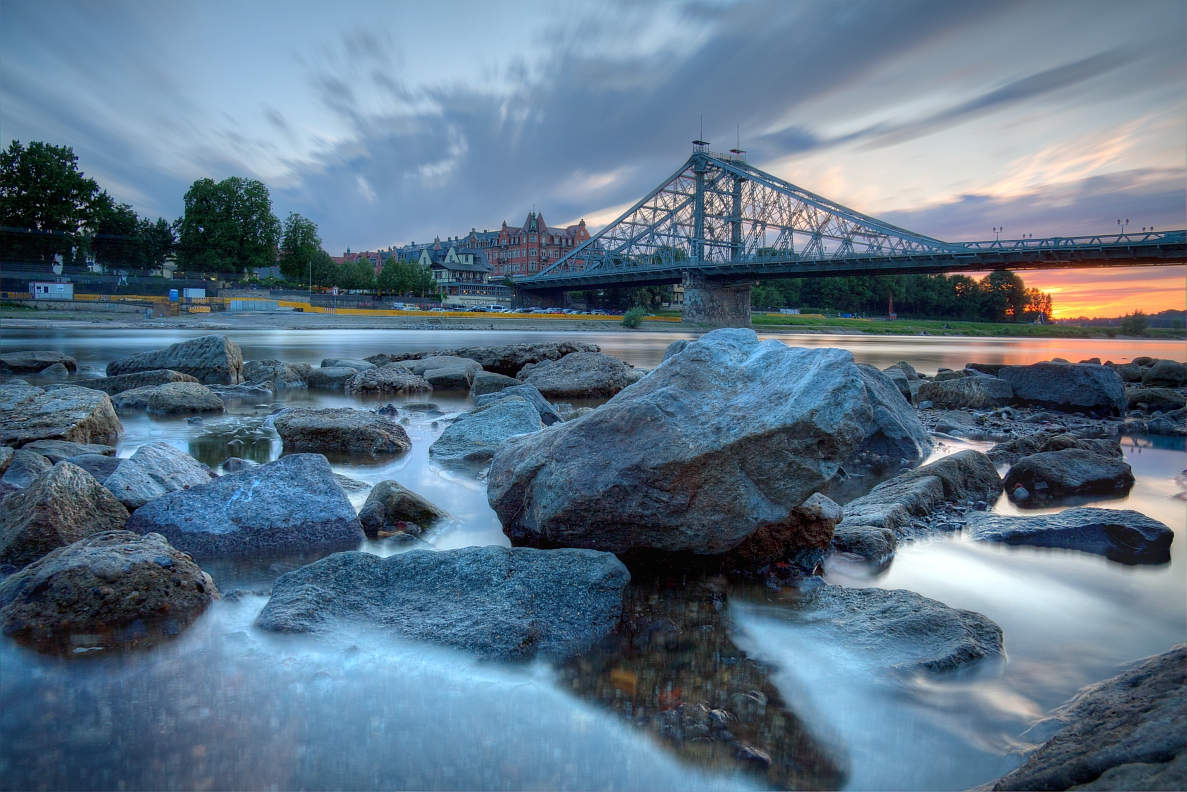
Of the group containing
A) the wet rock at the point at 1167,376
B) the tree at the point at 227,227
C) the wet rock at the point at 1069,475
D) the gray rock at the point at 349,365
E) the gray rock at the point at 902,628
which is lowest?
the gray rock at the point at 902,628

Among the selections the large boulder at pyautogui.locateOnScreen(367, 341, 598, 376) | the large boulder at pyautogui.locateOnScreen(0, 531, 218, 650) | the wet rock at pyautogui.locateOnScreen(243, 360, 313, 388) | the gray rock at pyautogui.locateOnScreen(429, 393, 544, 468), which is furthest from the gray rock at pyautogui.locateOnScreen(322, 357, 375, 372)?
the large boulder at pyautogui.locateOnScreen(0, 531, 218, 650)

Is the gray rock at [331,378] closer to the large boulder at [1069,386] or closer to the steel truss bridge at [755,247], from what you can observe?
the large boulder at [1069,386]

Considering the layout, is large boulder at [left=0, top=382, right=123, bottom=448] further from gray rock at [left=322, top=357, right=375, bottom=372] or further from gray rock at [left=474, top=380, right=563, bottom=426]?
gray rock at [left=322, top=357, right=375, bottom=372]

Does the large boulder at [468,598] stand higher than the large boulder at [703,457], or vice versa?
the large boulder at [703,457]

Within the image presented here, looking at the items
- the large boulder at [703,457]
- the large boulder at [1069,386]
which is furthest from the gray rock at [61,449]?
the large boulder at [1069,386]

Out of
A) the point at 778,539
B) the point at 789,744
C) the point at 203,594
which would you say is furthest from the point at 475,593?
the point at 778,539

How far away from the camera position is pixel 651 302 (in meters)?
82.8

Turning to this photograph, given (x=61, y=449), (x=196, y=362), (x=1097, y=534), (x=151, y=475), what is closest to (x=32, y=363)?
(x=196, y=362)

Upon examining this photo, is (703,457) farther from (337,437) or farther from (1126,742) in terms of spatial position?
(337,437)

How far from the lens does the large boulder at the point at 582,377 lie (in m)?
10.5

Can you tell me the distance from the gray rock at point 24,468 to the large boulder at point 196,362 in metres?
6.77

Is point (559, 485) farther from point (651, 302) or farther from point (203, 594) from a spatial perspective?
point (651, 302)

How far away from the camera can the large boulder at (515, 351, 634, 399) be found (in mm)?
10477

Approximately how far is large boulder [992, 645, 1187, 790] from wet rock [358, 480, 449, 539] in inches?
120
